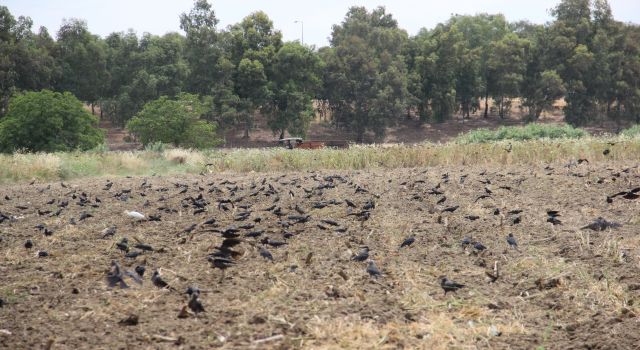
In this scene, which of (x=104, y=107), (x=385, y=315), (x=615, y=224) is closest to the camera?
(x=385, y=315)

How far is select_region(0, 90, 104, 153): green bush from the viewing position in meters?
24.7

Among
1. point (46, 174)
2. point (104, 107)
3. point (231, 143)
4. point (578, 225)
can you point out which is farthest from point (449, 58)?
point (578, 225)

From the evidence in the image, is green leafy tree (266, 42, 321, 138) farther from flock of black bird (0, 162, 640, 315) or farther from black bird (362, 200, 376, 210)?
black bird (362, 200, 376, 210)

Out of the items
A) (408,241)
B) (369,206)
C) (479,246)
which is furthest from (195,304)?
(369,206)

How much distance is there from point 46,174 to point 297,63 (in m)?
27.6

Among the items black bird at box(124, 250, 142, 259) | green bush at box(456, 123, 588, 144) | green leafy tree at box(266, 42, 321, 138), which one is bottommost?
black bird at box(124, 250, 142, 259)

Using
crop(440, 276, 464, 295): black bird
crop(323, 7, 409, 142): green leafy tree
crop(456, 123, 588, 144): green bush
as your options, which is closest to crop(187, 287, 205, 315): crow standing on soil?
crop(440, 276, 464, 295): black bird

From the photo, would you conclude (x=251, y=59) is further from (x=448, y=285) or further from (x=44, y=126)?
(x=448, y=285)

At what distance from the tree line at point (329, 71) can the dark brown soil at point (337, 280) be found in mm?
29948

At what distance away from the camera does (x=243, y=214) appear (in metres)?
6.35

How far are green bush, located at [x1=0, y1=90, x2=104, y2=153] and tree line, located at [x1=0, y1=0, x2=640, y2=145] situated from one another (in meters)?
10.7

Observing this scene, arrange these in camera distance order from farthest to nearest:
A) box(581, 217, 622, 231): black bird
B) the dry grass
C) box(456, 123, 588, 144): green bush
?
box(456, 123, 588, 144): green bush < the dry grass < box(581, 217, 622, 231): black bird

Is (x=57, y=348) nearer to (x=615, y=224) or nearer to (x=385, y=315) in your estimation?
(x=385, y=315)

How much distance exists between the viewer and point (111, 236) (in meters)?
5.79
